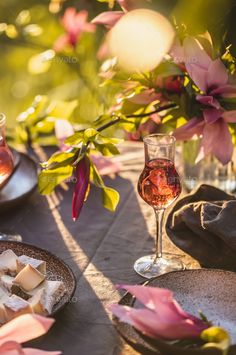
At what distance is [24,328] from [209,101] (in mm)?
680

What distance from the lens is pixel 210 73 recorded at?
1490 millimetres

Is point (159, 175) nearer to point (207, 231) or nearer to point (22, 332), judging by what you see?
point (207, 231)

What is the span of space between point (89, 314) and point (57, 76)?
2952 mm

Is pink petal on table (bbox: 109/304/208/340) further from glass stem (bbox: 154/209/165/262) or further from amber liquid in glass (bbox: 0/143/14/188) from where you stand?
amber liquid in glass (bbox: 0/143/14/188)

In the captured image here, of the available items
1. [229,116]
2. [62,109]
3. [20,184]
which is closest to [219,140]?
[229,116]

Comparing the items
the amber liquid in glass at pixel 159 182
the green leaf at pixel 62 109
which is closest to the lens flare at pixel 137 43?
the amber liquid in glass at pixel 159 182

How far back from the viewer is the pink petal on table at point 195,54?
1.49 m

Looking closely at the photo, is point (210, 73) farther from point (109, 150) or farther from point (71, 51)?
point (71, 51)

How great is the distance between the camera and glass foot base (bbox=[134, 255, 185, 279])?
1.55 meters

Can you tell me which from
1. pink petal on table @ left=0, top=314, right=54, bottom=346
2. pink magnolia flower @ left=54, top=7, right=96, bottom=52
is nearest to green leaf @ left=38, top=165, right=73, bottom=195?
pink petal on table @ left=0, top=314, right=54, bottom=346

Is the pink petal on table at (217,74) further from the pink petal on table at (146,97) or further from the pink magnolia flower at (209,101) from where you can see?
the pink petal on table at (146,97)

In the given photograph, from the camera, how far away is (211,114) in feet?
5.00

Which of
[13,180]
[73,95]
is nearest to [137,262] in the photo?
[13,180]

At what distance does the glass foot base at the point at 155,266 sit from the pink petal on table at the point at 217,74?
1.34 ft
